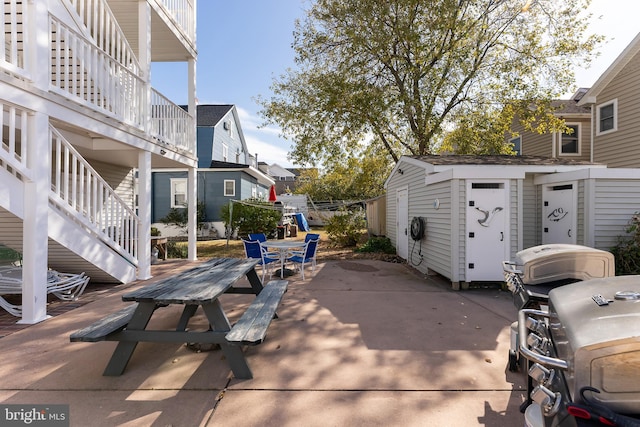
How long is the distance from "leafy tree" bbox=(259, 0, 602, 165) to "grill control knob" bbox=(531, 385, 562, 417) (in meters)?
10.4

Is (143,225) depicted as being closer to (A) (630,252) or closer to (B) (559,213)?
(B) (559,213)

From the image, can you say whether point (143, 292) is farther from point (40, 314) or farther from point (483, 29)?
point (483, 29)

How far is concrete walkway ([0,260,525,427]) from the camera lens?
233 centimetres

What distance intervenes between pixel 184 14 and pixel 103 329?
30.1 feet

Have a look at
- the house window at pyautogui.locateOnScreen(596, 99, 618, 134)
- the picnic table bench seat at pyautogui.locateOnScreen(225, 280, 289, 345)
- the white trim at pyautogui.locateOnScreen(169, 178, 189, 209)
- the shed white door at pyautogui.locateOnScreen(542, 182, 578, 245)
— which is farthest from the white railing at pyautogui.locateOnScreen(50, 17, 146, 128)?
the house window at pyautogui.locateOnScreen(596, 99, 618, 134)

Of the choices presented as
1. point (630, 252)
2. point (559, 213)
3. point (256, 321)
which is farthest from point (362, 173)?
point (256, 321)

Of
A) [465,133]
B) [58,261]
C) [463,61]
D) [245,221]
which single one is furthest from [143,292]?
[465,133]

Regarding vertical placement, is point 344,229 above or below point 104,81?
below

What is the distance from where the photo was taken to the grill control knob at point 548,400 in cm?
134

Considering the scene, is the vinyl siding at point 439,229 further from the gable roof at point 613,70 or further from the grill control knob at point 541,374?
the gable roof at point 613,70

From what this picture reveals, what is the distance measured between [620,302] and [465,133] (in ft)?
40.1

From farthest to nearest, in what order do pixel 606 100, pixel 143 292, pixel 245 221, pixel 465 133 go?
pixel 245 221 → pixel 465 133 → pixel 606 100 → pixel 143 292

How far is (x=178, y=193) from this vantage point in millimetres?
15930

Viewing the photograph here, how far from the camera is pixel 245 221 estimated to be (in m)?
13.2
